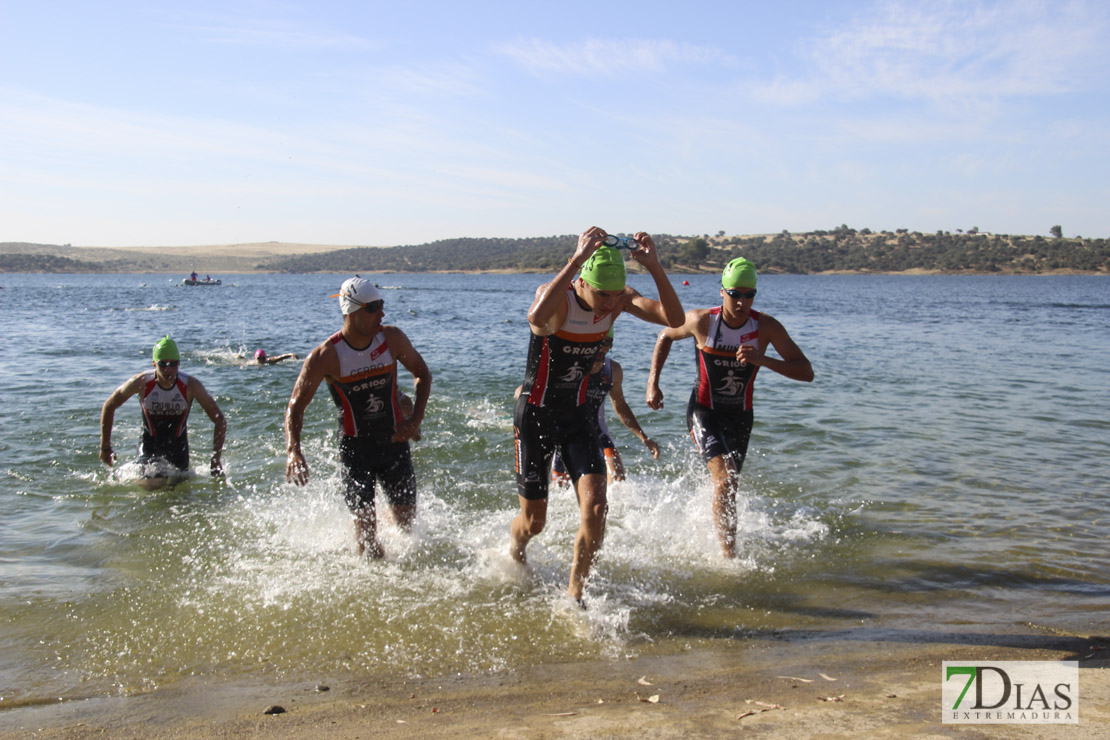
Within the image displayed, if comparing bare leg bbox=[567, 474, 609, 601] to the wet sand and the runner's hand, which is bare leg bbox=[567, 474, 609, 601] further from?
the runner's hand

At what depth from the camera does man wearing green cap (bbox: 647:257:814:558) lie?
5.77 metres

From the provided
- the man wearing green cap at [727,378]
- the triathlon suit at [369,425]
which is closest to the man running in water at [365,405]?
the triathlon suit at [369,425]

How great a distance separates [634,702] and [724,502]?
2.30 m

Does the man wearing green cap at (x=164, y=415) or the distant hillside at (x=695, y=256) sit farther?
the distant hillside at (x=695, y=256)

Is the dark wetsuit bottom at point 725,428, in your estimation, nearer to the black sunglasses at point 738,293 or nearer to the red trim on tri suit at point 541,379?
the black sunglasses at point 738,293

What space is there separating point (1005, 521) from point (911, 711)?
3992mm

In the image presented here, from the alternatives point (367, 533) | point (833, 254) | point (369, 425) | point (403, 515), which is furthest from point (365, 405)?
point (833, 254)

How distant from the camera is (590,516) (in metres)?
4.67

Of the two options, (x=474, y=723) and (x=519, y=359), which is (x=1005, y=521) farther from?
(x=519, y=359)

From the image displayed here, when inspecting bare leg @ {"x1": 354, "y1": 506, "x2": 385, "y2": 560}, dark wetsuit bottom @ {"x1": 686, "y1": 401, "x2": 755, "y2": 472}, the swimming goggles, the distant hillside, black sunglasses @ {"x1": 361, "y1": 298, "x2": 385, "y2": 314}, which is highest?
the distant hillside

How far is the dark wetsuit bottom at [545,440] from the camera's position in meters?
→ 4.86

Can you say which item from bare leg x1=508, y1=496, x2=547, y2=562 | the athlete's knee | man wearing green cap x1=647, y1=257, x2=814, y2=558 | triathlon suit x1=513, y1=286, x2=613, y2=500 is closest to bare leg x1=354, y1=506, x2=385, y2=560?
bare leg x1=508, y1=496, x2=547, y2=562

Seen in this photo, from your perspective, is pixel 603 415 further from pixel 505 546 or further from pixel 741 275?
pixel 741 275

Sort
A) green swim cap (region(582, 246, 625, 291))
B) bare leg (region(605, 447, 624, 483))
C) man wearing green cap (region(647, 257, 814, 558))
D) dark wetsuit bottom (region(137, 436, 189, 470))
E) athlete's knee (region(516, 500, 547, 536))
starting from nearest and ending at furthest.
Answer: green swim cap (region(582, 246, 625, 291)) → athlete's knee (region(516, 500, 547, 536)) → man wearing green cap (region(647, 257, 814, 558)) → bare leg (region(605, 447, 624, 483)) → dark wetsuit bottom (region(137, 436, 189, 470))
